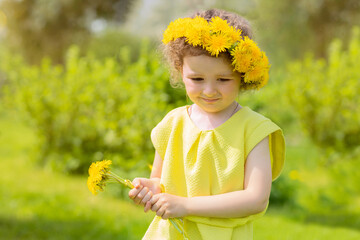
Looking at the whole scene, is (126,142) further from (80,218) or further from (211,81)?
(211,81)

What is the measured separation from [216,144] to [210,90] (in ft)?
0.66

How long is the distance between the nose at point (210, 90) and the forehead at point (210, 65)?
0.05 metres

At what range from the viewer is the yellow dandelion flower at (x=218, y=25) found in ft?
5.20

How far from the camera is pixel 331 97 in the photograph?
20.9 feet

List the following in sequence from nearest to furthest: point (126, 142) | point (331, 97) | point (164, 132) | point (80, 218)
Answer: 1. point (164, 132)
2. point (80, 218)
3. point (126, 142)
4. point (331, 97)

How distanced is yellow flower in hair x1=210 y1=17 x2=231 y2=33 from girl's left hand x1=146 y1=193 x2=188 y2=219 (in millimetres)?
596

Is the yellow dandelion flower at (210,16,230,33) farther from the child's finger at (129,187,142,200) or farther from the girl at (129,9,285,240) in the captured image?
the child's finger at (129,187,142,200)

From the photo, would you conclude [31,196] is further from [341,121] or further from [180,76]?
[341,121]

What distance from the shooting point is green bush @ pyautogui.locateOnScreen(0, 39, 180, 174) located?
203 inches

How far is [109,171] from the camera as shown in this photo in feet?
5.44

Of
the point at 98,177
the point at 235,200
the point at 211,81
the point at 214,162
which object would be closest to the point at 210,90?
the point at 211,81

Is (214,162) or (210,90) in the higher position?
(210,90)

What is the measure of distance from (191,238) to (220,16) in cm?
83

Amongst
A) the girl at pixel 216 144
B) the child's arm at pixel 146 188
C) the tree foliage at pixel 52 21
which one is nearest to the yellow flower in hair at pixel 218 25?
the girl at pixel 216 144
